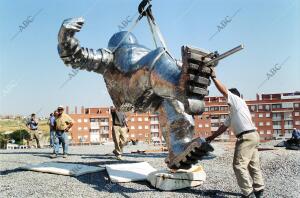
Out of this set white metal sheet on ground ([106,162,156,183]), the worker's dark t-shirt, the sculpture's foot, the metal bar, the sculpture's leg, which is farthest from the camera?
the worker's dark t-shirt

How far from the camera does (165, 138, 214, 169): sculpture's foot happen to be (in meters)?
4.75

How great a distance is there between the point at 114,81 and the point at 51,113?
826cm

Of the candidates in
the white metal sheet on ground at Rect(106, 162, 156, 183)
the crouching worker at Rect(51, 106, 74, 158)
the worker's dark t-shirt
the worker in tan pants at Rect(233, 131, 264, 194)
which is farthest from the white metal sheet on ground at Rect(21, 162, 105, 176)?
the crouching worker at Rect(51, 106, 74, 158)

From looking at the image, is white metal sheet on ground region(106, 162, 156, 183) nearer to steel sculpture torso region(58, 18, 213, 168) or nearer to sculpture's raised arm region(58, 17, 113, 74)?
steel sculpture torso region(58, 18, 213, 168)

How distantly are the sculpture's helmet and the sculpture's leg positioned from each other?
46.2 inches

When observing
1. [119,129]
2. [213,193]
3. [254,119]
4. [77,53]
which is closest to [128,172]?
[213,193]

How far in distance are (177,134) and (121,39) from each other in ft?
5.95

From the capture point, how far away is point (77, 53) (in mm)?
5465

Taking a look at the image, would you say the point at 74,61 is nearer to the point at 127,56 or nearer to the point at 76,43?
the point at 76,43

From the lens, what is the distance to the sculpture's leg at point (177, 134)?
5.05 meters

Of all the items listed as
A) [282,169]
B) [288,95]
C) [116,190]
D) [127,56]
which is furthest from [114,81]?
[288,95]

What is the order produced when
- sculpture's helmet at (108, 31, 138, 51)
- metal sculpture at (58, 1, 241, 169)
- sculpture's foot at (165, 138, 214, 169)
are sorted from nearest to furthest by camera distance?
metal sculpture at (58, 1, 241, 169) → sculpture's foot at (165, 138, 214, 169) → sculpture's helmet at (108, 31, 138, 51)

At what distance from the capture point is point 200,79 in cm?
448

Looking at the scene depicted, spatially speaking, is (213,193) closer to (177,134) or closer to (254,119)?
(177,134)
